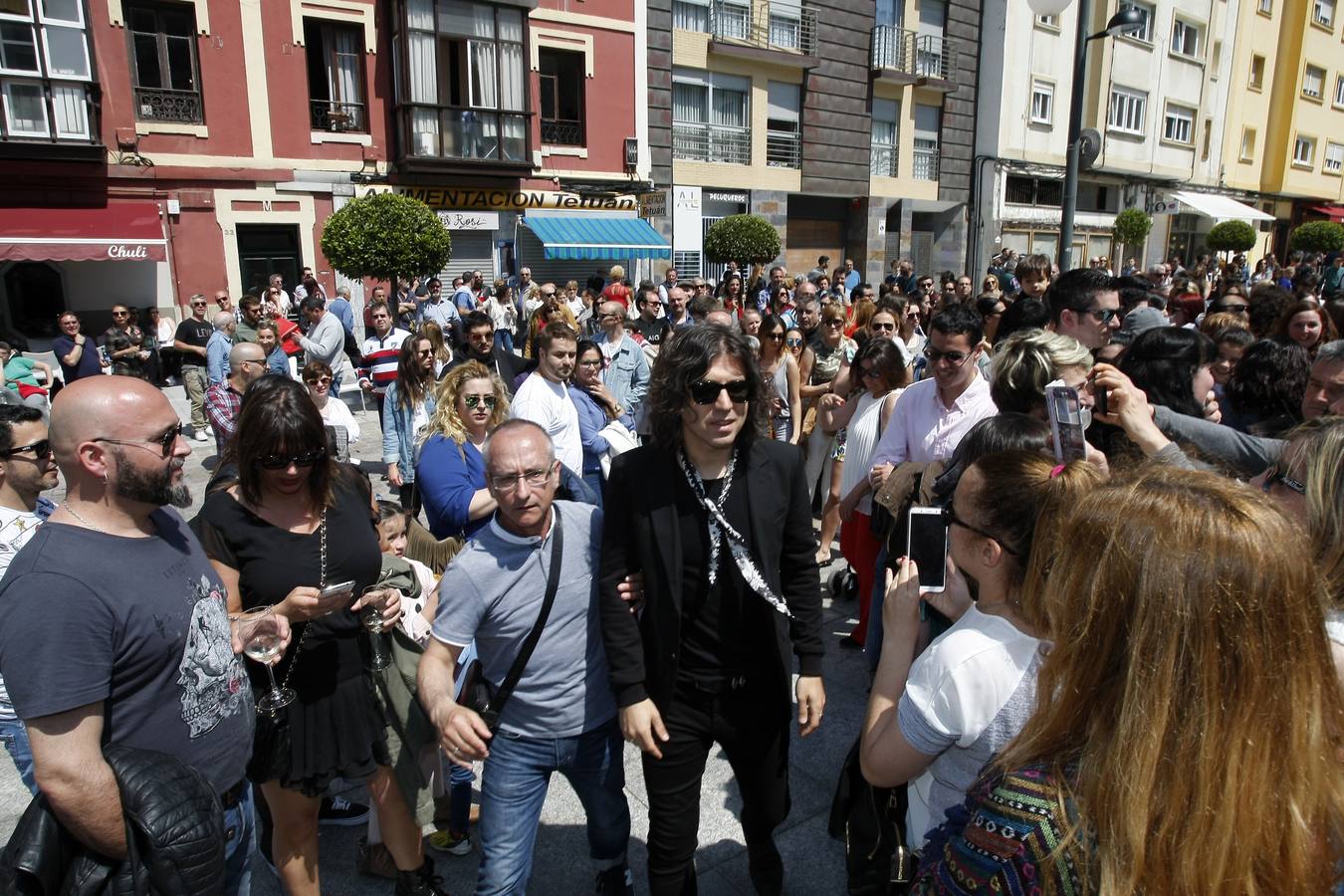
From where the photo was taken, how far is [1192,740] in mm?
1032

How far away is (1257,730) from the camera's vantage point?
3.35 ft

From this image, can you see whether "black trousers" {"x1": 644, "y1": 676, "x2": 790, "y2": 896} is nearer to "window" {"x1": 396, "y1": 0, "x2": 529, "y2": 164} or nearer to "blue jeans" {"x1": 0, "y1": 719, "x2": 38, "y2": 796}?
"blue jeans" {"x1": 0, "y1": 719, "x2": 38, "y2": 796}

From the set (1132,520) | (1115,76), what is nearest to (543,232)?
(1132,520)

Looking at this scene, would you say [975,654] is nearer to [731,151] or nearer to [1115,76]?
A: [731,151]

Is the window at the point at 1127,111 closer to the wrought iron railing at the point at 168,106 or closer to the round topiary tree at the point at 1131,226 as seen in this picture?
the round topiary tree at the point at 1131,226

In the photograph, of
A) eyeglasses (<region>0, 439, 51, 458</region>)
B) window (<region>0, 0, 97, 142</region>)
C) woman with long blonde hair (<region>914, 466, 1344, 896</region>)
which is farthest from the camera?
window (<region>0, 0, 97, 142</region>)

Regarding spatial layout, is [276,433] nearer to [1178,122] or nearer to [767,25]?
[767,25]

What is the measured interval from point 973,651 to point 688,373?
1.06m

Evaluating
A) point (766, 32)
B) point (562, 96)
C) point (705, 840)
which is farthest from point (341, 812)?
point (766, 32)

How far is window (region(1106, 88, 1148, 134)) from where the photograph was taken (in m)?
27.0

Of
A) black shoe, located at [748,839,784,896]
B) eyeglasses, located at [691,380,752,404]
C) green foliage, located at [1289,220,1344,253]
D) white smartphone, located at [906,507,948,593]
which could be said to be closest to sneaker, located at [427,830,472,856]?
black shoe, located at [748,839,784,896]

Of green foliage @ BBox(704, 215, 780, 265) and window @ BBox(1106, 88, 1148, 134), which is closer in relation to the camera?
green foliage @ BBox(704, 215, 780, 265)

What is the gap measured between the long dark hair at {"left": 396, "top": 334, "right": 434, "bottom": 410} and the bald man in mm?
3479

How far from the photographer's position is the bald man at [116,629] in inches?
66.6
